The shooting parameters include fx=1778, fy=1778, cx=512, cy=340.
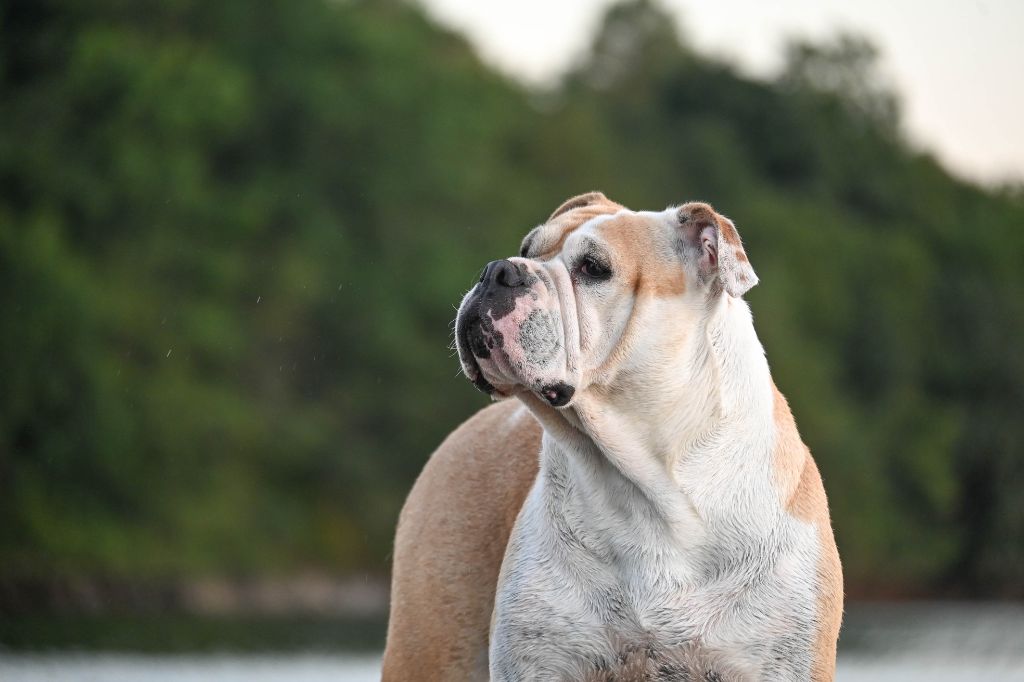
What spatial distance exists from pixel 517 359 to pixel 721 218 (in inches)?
39.3

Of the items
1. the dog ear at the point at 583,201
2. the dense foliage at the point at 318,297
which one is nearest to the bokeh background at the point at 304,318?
the dense foliage at the point at 318,297

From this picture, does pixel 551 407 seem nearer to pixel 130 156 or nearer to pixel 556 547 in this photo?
pixel 556 547

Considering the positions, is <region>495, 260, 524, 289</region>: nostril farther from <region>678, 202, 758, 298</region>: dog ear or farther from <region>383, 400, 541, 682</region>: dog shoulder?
<region>383, 400, 541, 682</region>: dog shoulder

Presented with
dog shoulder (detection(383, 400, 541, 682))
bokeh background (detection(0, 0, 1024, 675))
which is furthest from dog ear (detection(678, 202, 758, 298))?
bokeh background (detection(0, 0, 1024, 675))

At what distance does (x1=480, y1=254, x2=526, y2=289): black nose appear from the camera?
6.43m

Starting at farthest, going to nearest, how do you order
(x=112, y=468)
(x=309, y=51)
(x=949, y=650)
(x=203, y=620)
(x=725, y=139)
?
1. (x=725, y=139)
2. (x=309, y=51)
3. (x=112, y=468)
4. (x=203, y=620)
5. (x=949, y=650)

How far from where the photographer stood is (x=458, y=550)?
7.48 metres

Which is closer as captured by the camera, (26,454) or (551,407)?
(551,407)

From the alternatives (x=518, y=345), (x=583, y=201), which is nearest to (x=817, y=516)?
(x=518, y=345)

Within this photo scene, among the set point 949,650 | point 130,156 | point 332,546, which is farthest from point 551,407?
point 332,546

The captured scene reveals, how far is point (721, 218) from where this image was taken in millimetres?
6707

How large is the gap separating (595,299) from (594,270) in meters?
0.12

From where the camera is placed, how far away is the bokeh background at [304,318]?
1422 inches

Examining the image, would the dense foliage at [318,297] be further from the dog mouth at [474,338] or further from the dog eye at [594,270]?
the dog eye at [594,270]
